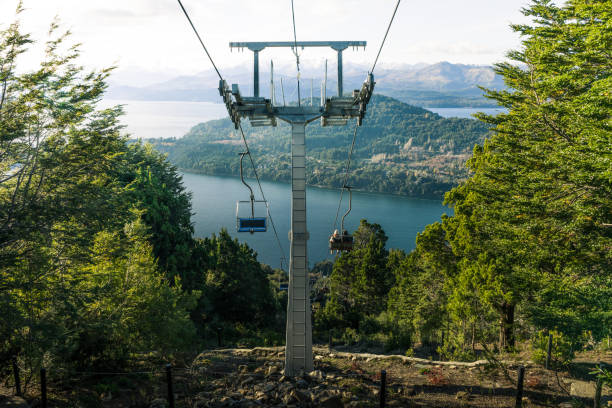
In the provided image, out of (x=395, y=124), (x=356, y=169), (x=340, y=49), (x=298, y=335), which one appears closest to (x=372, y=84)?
(x=340, y=49)

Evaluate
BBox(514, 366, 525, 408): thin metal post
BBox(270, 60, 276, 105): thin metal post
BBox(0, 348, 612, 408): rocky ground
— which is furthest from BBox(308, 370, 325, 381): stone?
BBox(270, 60, 276, 105): thin metal post

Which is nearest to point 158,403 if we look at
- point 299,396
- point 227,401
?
point 227,401

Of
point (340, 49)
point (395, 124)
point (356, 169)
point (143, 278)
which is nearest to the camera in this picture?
point (340, 49)

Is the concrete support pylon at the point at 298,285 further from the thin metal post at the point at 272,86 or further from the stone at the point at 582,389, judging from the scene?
the stone at the point at 582,389

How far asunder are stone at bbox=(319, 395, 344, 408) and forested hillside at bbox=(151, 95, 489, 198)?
101 meters

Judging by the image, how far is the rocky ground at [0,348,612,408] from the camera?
21.0 feet

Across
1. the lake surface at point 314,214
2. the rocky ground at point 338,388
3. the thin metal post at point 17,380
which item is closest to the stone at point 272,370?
the rocky ground at point 338,388

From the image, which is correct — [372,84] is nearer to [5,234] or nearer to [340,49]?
[340,49]

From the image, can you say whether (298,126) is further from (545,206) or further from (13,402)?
(13,402)

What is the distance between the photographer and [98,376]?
7555mm

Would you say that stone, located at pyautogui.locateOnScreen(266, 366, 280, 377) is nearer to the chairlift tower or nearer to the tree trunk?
the chairlift tower

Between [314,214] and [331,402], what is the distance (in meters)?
73.1

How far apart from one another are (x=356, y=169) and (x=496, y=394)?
130 metres

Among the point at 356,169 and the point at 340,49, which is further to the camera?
the point at 356,169
